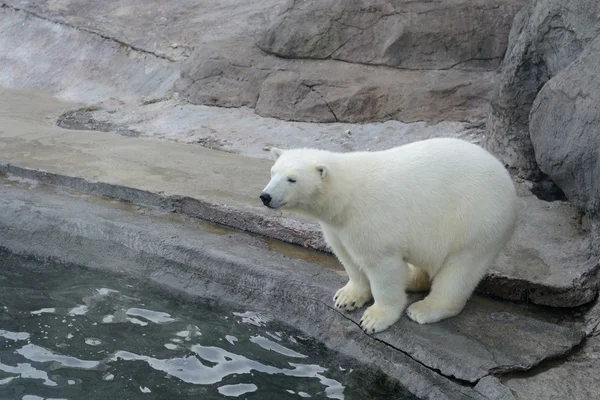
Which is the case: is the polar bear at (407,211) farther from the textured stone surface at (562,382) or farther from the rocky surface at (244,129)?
the rocky surface at (244,129)

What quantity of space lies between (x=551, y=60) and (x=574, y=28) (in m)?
0.52

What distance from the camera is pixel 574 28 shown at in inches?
213

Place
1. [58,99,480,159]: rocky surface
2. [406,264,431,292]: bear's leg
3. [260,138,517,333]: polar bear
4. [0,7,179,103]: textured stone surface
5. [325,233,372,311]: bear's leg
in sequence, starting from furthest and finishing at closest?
[0,7,179,103]: textured stone surface, [58,99,480,159]: rocky surface, [406,264,431,292]: bear's leg, [325,233,372,311]: bear's leg, [260,138,517,333]: polar bear

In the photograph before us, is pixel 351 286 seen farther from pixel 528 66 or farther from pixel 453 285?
pixel 528 66

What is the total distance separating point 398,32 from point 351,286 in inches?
194

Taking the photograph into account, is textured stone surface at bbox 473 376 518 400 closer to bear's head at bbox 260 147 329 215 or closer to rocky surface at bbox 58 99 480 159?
bear's head at bbox 260 147 329 215

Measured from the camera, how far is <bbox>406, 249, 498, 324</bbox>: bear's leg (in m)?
4.18

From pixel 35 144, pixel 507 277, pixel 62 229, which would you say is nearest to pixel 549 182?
pixel 507 277

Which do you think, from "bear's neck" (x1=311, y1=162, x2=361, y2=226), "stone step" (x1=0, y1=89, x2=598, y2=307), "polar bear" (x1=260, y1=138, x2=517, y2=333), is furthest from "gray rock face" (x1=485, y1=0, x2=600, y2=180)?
"bear's neck" (x1=311, y1=162, x2=361, y2=226)

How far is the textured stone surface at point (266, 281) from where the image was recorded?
3.96 metres

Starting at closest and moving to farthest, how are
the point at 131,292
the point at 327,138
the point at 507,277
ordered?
the point at 507,277 < the point at 131,292 < the point at 327,138

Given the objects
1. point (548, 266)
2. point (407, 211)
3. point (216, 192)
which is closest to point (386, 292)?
point (407, 211)

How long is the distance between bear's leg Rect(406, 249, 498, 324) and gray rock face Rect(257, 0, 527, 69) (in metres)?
4.80

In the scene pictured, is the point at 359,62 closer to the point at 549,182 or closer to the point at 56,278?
the point at 549,182
